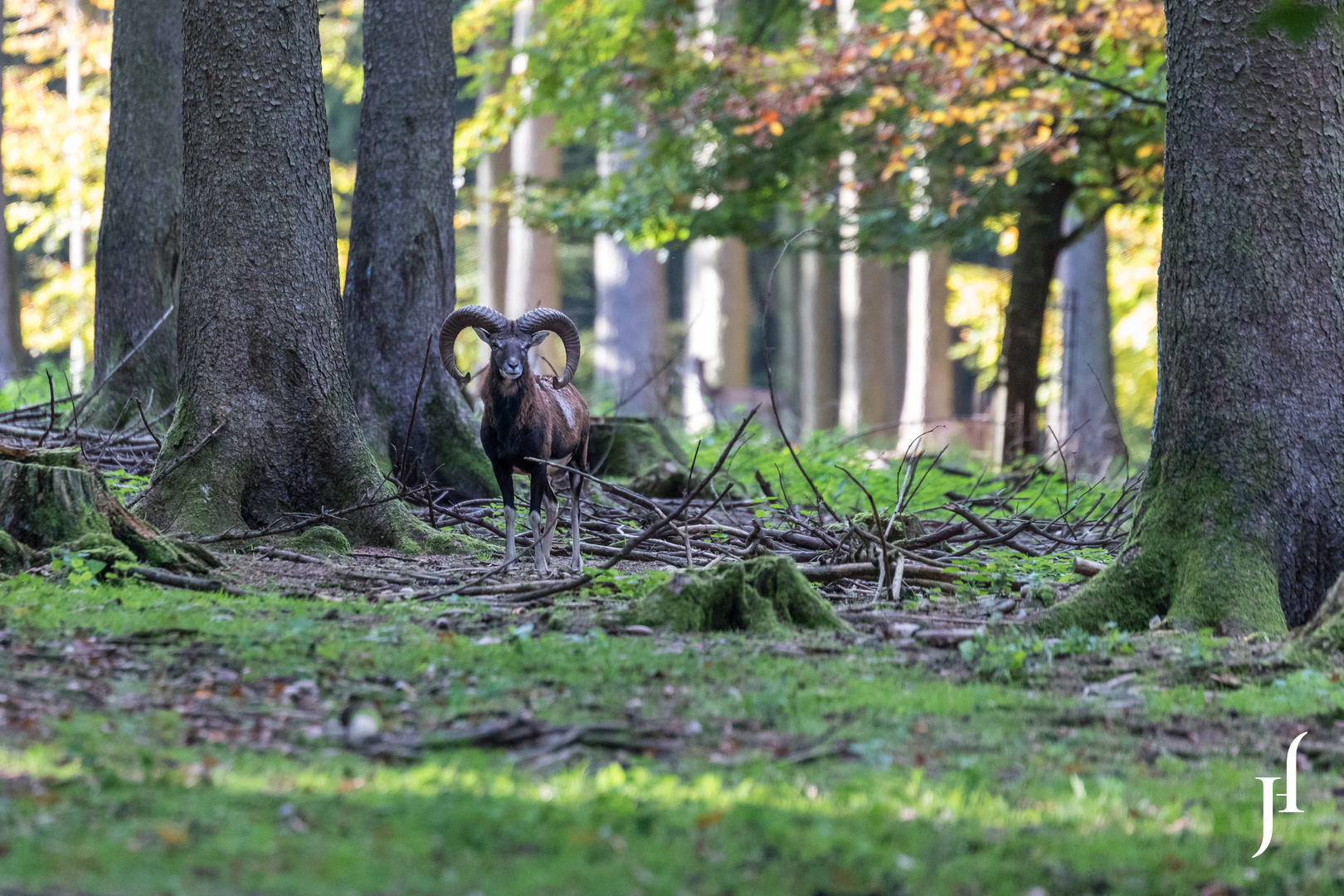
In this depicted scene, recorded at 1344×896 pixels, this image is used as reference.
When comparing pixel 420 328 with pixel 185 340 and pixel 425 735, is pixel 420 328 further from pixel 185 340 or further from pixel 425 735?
pixel 425 735

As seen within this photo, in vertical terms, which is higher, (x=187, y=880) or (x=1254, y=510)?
(x=1254, y=510)

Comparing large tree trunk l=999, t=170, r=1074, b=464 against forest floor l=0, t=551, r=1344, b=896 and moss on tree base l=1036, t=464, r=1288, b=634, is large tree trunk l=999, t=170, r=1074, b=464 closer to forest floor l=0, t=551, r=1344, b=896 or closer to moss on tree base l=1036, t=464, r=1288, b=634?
moss on tree base l=1036, t=464, r=1288, b=634

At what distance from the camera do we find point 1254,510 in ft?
21.0

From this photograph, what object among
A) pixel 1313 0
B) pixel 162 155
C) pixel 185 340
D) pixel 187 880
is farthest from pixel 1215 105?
pixel 162 155

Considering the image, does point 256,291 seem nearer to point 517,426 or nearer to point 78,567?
point 517,426

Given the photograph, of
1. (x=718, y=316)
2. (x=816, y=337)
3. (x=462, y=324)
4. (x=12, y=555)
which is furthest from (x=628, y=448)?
(x=816, y=337)

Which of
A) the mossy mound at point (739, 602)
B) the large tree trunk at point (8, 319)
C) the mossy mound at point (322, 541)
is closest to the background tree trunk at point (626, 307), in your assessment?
the large tree trunk at point (8, 319)

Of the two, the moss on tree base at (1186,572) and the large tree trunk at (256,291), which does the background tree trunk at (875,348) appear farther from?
the moss on tree base at (1186,572)

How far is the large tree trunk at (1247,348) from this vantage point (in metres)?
6.37

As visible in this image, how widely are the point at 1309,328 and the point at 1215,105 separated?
4.13ft

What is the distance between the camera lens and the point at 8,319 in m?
19.8

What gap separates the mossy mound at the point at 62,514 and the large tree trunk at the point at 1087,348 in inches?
564

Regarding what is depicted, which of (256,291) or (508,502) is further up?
(256,291)

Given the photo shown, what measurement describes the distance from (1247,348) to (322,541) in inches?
226
